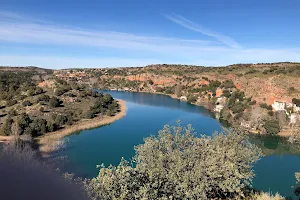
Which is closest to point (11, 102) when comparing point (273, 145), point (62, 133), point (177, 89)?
point (62, 133)

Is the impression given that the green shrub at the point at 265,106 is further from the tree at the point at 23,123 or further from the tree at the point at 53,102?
the tree at the point at 23,123

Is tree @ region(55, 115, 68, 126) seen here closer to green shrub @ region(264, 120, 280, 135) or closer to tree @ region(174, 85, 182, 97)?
green shrub @ region(264, 120, 280, 135)

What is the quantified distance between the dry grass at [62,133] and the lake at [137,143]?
1.69 meters

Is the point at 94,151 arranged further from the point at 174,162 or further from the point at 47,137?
the point at 174,162

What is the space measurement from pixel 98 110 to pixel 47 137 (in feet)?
81.0

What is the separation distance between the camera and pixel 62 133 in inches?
2274

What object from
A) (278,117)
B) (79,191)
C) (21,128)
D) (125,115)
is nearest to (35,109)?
(21,128)

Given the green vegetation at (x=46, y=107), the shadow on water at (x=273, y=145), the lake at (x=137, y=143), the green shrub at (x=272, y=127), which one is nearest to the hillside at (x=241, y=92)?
the green shrub at (x=272, y=127)

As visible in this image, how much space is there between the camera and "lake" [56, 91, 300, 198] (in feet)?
127

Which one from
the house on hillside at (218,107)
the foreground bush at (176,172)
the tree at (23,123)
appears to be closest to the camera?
the foreground bush at (176,172)

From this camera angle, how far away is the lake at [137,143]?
38.8m

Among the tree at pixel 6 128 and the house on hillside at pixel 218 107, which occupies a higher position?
the tree at pixel 6 128

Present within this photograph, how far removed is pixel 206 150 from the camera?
23.8 m

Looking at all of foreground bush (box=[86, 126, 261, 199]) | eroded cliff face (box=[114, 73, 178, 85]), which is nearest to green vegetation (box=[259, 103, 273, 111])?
foreground bush (box=[86, 126, 261, 199])
